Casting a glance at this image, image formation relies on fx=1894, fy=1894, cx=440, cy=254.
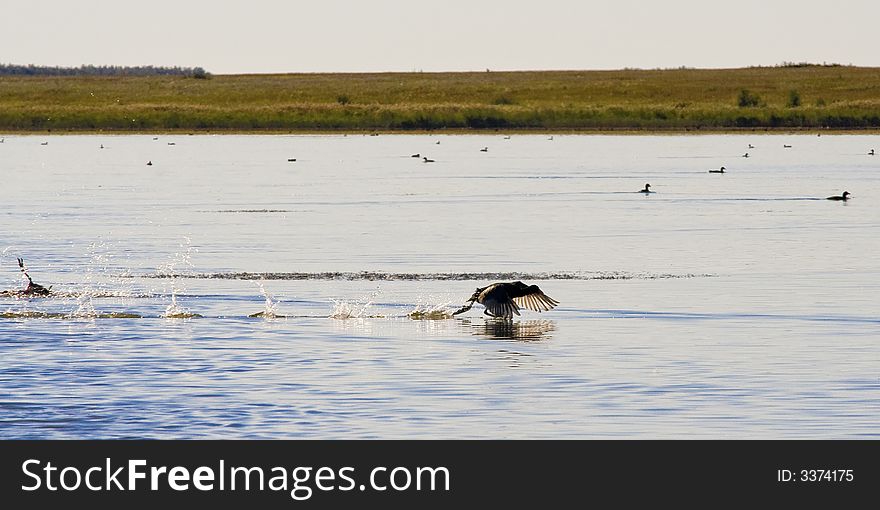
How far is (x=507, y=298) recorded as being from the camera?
69.4ft

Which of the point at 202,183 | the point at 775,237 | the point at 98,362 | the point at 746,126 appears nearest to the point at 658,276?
the point at 775,237

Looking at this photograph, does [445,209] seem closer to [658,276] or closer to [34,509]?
[658,276]

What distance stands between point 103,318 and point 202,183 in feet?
106

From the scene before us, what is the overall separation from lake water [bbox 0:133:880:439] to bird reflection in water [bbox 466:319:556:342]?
0.26 feet

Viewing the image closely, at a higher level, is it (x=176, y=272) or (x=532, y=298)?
(x=532, y=298)

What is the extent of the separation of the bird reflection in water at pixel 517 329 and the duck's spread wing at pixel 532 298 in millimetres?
187

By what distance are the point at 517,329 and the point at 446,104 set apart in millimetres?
102408

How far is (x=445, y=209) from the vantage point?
41469mm

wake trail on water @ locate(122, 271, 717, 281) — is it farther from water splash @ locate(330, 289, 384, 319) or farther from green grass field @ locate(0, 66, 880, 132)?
green grass field @ locate(0, 66, 880, 132)

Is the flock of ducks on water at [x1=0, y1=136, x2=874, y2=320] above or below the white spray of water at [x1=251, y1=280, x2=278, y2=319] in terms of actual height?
above

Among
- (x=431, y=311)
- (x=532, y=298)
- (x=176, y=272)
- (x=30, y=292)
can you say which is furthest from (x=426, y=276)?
(x=30, y=292)

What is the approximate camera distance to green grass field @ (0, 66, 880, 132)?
105 meters

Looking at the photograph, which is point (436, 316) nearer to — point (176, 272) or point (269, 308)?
point (269, 308)

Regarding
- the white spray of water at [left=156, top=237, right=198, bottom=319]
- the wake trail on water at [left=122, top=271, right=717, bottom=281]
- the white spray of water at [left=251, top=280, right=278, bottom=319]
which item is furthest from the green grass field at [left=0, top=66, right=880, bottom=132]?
the white spray of water at [left=251, top=280, right=278, bottom=319]
